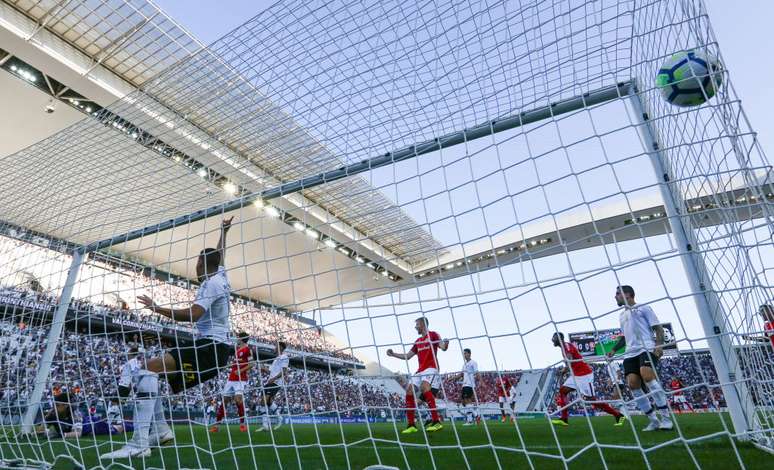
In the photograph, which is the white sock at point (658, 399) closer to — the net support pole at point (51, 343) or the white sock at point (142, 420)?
the white sock at point (142, 420)

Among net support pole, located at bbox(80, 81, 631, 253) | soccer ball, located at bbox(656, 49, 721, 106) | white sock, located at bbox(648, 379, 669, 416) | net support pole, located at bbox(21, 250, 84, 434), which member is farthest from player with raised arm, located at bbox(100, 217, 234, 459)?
white sock, located at bbox(648, 379, 669, 416)

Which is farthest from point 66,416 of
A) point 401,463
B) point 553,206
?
point 553,206

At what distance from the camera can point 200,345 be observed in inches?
130

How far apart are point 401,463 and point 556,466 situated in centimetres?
94

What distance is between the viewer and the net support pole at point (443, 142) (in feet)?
9.62

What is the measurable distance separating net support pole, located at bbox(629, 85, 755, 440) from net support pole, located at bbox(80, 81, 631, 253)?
0.70ft

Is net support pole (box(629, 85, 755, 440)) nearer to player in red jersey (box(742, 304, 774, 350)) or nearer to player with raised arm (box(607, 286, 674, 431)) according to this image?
player in red jersey (box(742, 304, 774, 350))

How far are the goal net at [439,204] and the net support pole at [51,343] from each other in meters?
0.05

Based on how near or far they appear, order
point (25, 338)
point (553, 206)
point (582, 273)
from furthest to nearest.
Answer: point (25, 338) → point (553, 206) → point (582, 273)

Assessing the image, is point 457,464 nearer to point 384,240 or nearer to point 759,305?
point 759,305

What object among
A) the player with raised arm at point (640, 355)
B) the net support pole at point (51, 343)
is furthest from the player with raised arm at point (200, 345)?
the player with raised arm at point (640, 355)

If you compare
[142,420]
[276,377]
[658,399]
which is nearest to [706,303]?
[658,399]

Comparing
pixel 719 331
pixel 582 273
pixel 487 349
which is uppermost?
pixel 582 273

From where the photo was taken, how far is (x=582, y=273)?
2.22 metres
